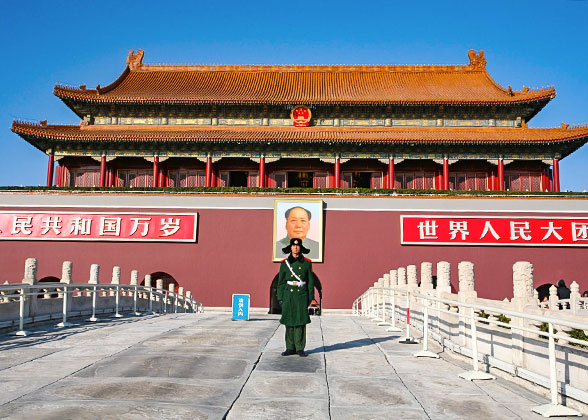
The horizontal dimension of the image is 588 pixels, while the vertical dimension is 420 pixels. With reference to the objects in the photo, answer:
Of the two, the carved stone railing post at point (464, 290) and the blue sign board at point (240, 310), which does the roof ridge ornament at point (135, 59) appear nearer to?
the blue sign board at point (240, 310)

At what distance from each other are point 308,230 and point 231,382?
17604 mm

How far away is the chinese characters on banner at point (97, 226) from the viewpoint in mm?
23641

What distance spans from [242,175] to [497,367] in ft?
72.9

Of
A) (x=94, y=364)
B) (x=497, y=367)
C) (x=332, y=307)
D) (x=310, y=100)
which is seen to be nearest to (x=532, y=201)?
(x=332, y=307)

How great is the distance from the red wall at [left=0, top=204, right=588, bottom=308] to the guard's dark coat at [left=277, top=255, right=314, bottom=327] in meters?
15.3

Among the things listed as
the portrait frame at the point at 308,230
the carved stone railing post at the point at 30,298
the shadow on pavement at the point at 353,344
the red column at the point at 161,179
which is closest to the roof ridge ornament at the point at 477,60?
the portrait frame at the point at 308,230

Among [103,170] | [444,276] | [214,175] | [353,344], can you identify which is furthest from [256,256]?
[444,276]

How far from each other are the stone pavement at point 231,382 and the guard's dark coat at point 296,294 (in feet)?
1.73

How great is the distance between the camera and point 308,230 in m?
23.4

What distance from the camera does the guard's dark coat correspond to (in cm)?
766

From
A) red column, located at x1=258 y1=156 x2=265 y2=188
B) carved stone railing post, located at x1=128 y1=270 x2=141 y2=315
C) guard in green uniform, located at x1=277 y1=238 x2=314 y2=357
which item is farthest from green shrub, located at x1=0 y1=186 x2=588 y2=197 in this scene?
guard in green uniform, located at x1=277 y1=238 x2=314 y2=357

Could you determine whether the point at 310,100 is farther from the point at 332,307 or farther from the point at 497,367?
the point at 497,367

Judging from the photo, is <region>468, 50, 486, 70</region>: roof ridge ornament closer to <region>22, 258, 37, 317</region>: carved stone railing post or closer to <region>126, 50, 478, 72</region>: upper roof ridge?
<region>126, 50, 478, 72</region>: upper roof ridge

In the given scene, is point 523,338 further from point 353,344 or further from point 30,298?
point 30,298
